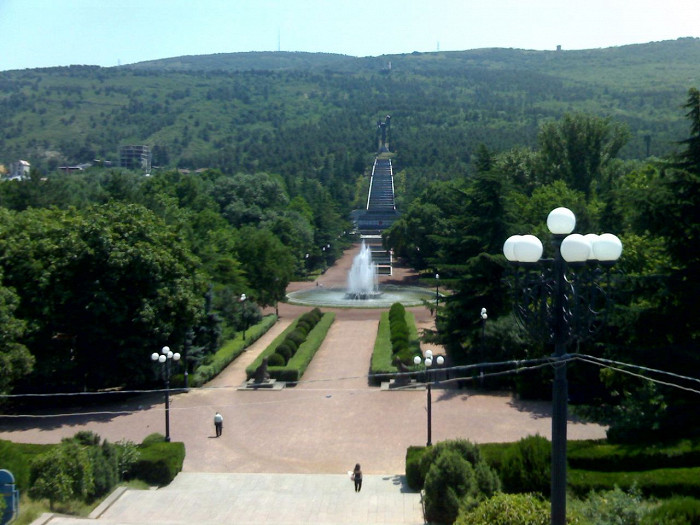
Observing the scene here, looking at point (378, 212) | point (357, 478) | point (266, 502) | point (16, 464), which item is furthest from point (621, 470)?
point (378, 212)

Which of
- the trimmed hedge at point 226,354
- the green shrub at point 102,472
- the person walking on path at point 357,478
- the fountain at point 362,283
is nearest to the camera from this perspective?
the green shrub at point 102,472

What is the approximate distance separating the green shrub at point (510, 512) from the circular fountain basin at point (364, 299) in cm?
3571

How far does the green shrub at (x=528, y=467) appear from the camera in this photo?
14141 millimetres

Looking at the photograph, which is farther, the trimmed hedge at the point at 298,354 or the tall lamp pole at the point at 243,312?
the tall lamp pole at the point at 243,312

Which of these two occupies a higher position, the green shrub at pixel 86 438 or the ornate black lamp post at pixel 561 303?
the ornate black lamp post at pixel 561 303

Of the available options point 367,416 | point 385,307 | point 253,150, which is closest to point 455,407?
point 367,416

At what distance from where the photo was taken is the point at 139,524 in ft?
45.5

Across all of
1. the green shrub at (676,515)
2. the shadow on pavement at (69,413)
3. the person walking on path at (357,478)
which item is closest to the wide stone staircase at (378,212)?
the shadow on pavement at (69,413)

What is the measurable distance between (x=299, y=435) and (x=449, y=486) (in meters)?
7.89

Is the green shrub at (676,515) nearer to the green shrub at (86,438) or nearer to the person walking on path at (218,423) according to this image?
the green shrub at (86,438)

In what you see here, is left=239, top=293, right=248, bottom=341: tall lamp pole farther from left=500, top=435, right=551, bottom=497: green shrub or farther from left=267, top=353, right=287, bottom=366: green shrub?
left=500, top=435, right=551, bottom=497: green shrub

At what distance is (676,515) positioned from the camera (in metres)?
9.84

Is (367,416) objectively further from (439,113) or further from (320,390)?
(439,113)

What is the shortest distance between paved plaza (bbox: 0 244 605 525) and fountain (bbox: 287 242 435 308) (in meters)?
18.1
